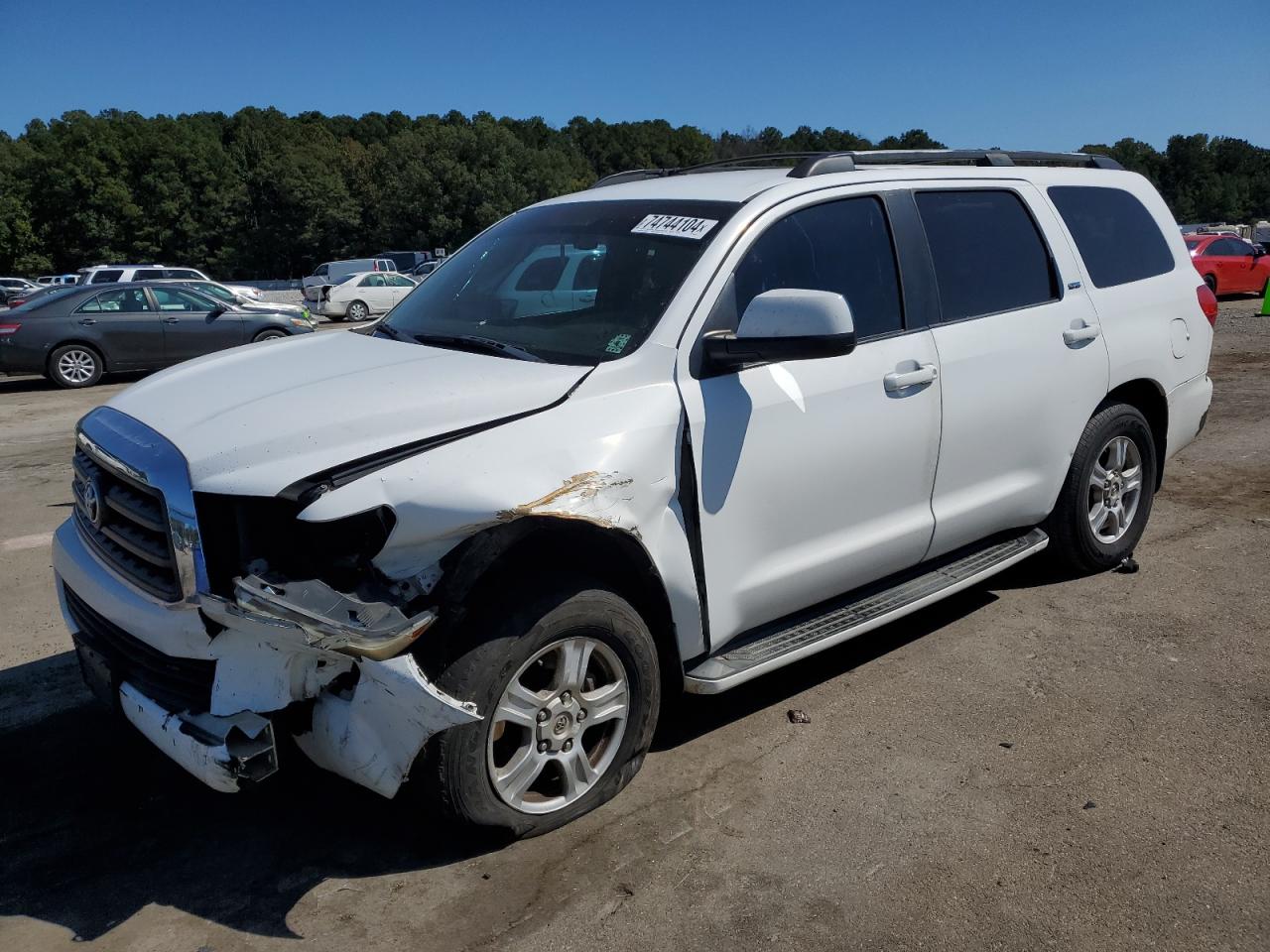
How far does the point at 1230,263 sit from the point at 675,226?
22857mm

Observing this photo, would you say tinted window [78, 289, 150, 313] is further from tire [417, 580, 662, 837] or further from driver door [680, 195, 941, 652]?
tire [417, 580, 662, 837]

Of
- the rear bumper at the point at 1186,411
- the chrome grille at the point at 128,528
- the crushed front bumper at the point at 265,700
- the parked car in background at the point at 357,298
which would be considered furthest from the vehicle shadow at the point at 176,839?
the parked car in background at the point at 357,298

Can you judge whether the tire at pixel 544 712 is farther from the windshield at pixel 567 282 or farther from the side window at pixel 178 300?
the side window at pixel 178 300

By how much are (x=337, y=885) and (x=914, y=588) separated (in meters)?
2.37

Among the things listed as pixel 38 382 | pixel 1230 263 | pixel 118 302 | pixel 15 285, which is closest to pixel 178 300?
pixel 118 302

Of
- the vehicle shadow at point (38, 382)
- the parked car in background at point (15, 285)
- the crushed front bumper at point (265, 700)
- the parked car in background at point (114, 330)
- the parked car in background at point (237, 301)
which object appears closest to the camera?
the crushed front bumper at point (265, 700)

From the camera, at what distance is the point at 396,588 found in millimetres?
2715

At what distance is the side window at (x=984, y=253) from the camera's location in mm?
4148

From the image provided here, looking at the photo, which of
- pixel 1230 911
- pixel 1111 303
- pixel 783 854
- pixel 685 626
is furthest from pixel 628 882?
pixel 1111 303

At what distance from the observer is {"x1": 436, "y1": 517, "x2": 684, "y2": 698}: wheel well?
2744 mm

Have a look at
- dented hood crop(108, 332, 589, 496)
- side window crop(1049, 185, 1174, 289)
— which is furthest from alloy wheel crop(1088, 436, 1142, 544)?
dented hood crop(108, 332, 589, 496)

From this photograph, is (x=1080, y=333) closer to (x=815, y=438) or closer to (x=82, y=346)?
(x=815, y=438)

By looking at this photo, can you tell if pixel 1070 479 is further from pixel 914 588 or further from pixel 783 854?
pixel 783 854

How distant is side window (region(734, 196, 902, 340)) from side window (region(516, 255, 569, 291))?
806 mm
